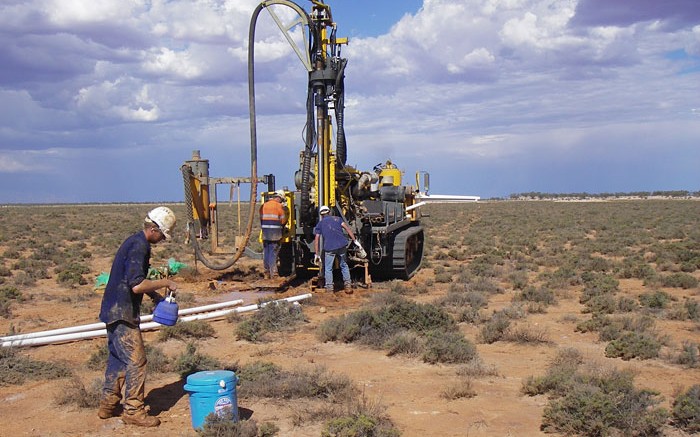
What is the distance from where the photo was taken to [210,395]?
566cm

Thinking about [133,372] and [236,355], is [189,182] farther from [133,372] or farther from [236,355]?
[133,372]

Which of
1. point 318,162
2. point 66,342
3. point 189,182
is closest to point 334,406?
point 66,342

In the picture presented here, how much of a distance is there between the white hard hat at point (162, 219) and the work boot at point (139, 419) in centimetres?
161

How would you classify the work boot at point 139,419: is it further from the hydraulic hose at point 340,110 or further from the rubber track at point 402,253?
the rubber track at point 402,253

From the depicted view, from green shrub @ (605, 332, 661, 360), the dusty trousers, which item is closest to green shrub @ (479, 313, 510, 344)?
green shrub @ (605, 332, 661, 360)

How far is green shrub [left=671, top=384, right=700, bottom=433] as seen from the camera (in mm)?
5871

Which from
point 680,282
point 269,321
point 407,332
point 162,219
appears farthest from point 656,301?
point 162,219

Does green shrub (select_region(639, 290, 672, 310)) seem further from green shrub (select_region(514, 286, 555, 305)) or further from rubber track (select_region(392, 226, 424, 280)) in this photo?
rubber track (select_region(392, 226, 424, 280))

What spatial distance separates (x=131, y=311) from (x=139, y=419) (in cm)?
97

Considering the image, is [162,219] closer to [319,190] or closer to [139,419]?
[139,419]

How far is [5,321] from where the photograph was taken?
11367 mm

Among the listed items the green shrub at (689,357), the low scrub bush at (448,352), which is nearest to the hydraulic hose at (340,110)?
the low scrub bush at (448,352)

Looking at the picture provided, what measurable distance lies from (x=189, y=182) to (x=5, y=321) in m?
4.29

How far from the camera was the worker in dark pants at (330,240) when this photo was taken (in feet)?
42.5
